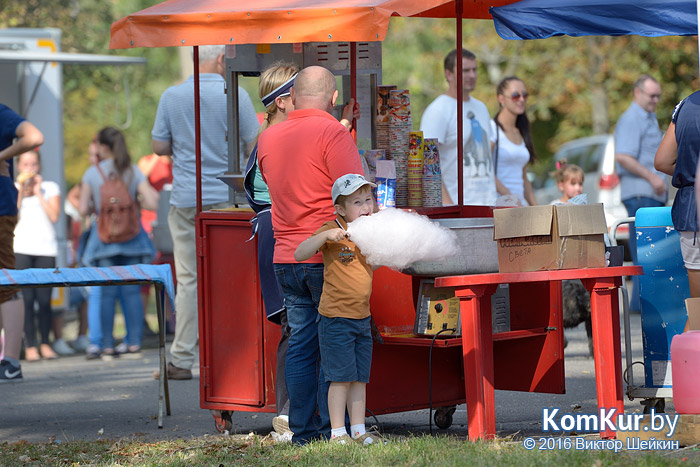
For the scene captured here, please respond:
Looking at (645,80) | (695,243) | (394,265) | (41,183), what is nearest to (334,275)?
(394,265)

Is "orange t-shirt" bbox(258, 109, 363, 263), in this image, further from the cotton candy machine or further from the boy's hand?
the cotton candy machine

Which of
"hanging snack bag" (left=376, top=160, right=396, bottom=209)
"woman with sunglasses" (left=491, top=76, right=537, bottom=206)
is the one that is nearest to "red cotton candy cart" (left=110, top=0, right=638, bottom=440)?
"hanging snack bag" (left=376, top=160, right=396, bottom=209)

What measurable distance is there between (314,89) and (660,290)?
224 centimetres

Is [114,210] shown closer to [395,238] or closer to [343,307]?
[343,307]

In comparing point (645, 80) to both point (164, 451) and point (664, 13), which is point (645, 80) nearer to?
point (664, 13)

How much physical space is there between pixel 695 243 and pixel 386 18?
1982mm

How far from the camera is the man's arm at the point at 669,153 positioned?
6062 millimetres

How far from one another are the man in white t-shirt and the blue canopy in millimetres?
2124

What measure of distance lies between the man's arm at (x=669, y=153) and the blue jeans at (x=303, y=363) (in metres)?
1.96

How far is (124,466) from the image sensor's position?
5.63 meters

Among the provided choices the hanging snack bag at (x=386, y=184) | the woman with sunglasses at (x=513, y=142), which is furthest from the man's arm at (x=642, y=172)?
the hanging snack bag at (x=386, y=184)

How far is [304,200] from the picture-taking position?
5621mm

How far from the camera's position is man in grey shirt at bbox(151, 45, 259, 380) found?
8594 millimetres

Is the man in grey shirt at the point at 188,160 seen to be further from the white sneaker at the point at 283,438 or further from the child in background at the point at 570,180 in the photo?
the child in background at the point at 570,180
